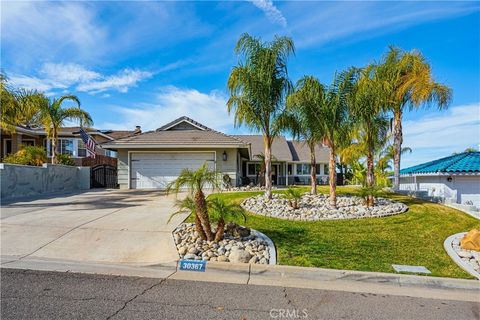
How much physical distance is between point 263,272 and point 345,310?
5.73 feet

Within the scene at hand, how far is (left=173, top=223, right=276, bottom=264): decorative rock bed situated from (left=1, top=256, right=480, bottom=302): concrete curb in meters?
0.30

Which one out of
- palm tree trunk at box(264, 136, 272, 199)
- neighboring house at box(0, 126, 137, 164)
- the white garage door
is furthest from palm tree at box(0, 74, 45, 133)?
palm tree trunk at box(264, 136, 272, 199)

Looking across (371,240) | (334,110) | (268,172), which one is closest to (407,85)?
(334,110)

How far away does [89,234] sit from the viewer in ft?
25.1

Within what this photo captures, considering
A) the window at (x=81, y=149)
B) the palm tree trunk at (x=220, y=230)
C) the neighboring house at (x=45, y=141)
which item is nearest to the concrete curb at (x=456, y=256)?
the palm tree trunk at (x=220, y=230)

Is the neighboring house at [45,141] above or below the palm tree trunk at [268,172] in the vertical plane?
above

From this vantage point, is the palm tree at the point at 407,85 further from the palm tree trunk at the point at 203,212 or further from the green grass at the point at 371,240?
the palm tree trunk at the point at 203,212

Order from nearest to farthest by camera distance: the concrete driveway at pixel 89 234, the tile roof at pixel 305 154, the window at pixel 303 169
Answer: the concrete driveway at pixel 89 234 < the tile roof at pixel 305 154 < the window at pixel 303 169

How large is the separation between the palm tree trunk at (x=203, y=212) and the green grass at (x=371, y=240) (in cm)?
155

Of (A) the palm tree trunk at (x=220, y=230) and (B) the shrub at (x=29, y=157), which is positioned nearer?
(A) the palm tree trunk at (x=220, y=230)

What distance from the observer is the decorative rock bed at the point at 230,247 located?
21.0 ft

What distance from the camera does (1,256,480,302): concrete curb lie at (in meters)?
5.44

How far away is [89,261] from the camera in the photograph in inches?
245

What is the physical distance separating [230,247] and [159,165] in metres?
13.6
